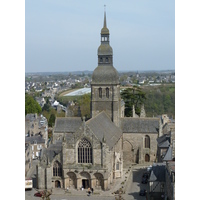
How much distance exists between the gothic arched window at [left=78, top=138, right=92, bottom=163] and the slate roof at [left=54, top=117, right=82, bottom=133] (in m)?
11.3

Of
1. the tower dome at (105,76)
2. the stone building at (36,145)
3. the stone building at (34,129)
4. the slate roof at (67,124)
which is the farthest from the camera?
the stone building at (34,129)

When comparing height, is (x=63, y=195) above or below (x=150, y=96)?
below

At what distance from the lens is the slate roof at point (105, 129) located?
35719mm

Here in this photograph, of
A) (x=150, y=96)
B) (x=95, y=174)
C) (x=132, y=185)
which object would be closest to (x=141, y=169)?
(x=132, y=185)

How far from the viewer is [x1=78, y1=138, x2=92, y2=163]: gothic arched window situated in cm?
3378

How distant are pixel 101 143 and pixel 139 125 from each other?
38.3 feet

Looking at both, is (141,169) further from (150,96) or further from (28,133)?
(150,96)

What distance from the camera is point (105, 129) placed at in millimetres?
38562

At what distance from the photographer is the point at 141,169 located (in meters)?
42.0

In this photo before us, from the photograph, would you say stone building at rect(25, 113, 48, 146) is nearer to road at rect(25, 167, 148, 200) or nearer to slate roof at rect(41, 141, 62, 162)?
slate roof at rect(41, 141, 62, 162)

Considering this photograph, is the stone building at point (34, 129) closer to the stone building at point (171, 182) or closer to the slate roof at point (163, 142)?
the slate roof at point (163, 142)

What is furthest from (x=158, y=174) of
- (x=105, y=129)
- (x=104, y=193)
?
(x=105, y=129)

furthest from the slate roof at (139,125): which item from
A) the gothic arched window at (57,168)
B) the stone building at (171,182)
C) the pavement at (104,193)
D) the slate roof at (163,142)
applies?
the stone building at (171,182)
